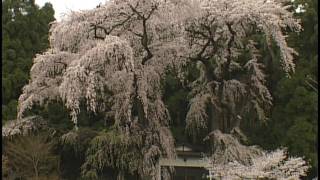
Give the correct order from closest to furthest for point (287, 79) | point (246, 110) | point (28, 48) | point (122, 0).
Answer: point (122, 0)
point (246, 110)
point (287, 79)
point (28, 48)

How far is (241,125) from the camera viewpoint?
1416 cm

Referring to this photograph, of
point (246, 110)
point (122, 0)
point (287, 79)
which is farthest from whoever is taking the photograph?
point (287, 79)

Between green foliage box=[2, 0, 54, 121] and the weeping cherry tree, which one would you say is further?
green foliage box=[2, 0, 54, 121]

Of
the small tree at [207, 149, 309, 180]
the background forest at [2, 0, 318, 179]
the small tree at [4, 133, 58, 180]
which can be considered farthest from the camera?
the background forest at [2, 0, 318, 179]

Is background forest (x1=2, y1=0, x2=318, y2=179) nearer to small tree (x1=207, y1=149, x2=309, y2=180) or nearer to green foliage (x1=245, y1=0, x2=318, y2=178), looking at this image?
green foliage (x1=245, y1=0, x2=318, y2=178)

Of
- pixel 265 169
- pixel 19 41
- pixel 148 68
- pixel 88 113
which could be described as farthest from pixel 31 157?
pixel 265 169

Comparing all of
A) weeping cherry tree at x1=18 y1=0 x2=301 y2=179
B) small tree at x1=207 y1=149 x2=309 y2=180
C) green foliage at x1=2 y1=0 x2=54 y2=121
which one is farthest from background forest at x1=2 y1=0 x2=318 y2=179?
small tree at x1=207 y1=149 x2=309 y2=180

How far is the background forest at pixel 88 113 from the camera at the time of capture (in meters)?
13.0

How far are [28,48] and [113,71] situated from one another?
17.6 feet

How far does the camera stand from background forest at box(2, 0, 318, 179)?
1302 centimetres

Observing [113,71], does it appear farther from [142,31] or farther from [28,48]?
[28,48]

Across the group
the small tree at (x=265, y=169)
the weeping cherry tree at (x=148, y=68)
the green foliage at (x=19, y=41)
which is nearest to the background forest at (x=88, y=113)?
the green foliage at (x=19, y=41)

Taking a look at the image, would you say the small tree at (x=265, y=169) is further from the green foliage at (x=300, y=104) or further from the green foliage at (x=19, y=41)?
the green foliage at (x=19, y=41)

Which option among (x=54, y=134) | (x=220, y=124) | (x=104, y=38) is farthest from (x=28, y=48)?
(x=220, y=124)
